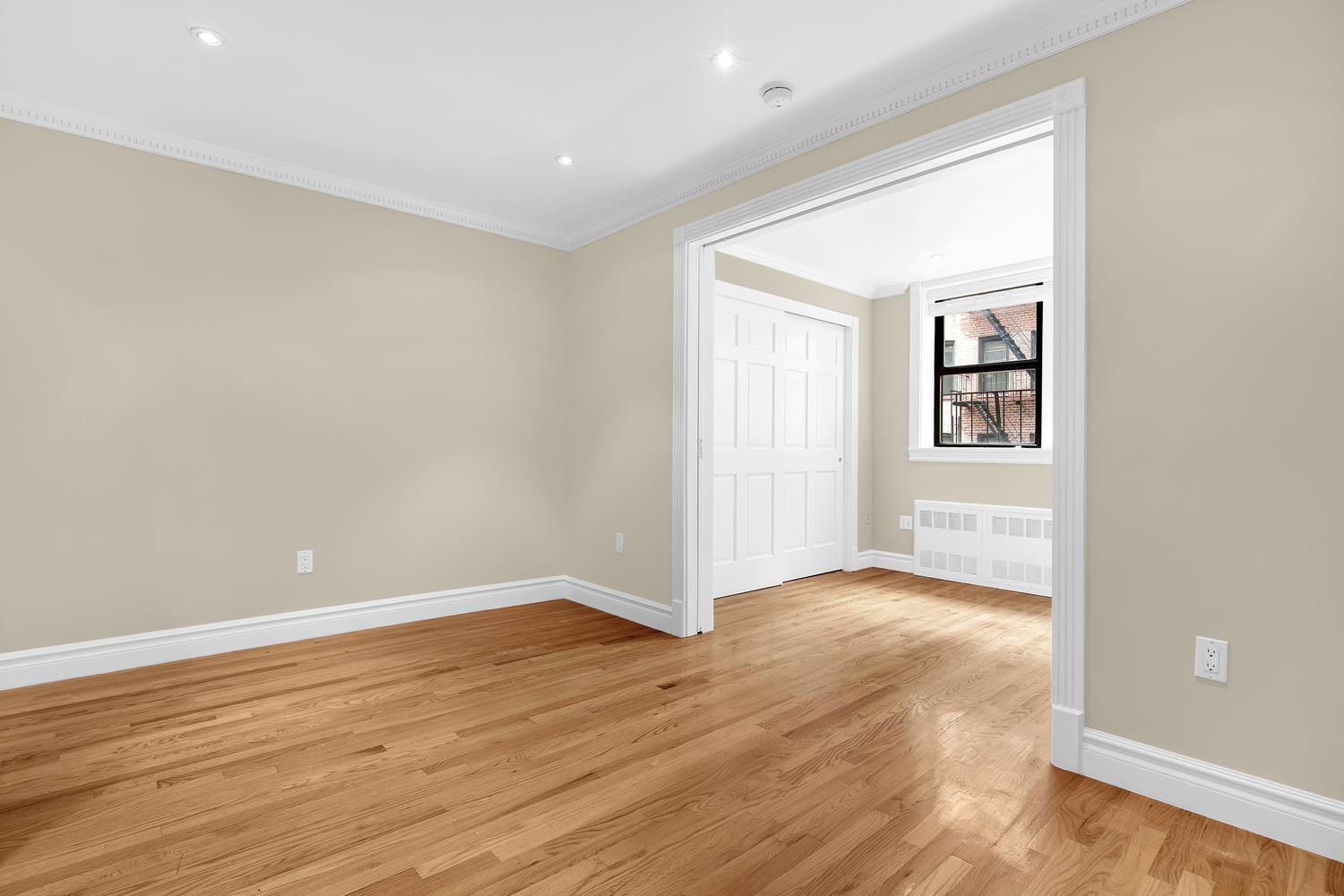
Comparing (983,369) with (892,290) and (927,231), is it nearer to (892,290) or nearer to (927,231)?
(892,290)

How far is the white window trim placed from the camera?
4.90 meters

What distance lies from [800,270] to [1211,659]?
396 cm

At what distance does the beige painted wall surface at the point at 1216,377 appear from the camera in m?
1.71

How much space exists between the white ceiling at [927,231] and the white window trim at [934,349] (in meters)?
0.09

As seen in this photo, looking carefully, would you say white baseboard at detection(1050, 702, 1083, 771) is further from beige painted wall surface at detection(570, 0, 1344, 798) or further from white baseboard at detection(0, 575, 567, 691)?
white baseboard at detection(0, 575, 567, 691)

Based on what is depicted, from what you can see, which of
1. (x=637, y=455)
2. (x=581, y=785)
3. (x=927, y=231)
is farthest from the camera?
(x=927, y=231)

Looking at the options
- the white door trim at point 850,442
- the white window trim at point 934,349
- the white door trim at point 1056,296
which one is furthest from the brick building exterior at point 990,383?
the white door trim at point 1056,296

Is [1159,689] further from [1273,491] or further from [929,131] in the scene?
[929,131]

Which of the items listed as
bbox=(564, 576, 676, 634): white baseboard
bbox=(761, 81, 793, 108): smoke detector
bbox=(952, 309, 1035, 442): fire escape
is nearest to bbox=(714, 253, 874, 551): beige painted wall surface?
bbox=(952, 309, 1035, 442): fire escape

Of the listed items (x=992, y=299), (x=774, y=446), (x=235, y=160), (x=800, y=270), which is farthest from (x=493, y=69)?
(x=992, y=299)

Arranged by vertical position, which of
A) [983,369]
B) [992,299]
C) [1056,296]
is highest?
[992,299]

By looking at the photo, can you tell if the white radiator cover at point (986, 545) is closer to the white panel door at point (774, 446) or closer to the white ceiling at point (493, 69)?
the white panel door at point (774, 446)

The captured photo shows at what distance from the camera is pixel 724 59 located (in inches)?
96.1

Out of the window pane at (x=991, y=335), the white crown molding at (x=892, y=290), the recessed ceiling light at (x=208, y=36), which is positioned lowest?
the window pane at (x=991, y=335)
